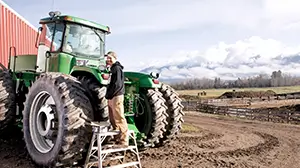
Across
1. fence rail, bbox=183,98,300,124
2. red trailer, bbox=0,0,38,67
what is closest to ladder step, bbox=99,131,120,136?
red trailer, bbox=0,0,38,67

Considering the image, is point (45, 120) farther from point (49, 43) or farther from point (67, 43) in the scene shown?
point (49, 43)

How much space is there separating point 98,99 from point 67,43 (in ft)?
6.26

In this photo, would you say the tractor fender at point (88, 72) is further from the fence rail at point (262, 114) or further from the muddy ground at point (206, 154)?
the fence rail at point (262, 114)

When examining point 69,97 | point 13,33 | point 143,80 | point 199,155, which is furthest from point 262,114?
point 69,97

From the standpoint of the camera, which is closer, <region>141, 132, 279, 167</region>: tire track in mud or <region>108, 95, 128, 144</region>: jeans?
<region>108, 95, 128, 144</region>: jeans

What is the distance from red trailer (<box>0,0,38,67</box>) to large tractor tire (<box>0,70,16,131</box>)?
3.28m

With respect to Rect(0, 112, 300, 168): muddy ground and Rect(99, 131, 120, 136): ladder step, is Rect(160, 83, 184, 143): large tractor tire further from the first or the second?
Rect(99, 131, 120, 136): ladder step

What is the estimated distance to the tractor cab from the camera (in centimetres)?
713

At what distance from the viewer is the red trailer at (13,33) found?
34.0 feet

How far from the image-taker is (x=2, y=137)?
A: 7836mm

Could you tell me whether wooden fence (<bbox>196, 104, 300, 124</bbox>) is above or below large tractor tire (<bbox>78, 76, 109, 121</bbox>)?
below

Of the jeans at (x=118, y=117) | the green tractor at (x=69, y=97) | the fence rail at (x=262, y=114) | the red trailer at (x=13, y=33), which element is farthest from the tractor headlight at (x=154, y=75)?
the fence rail at (x=262, y=114)

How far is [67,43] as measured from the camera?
23.6 ft

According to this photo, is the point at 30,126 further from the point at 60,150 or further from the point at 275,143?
the point at 275,143
